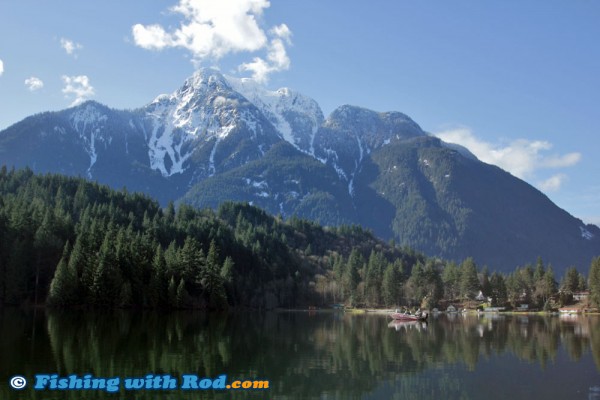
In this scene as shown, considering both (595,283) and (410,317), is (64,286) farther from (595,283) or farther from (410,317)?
(595,283)

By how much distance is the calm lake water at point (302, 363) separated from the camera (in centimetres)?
3878

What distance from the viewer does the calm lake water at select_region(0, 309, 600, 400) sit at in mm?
38781

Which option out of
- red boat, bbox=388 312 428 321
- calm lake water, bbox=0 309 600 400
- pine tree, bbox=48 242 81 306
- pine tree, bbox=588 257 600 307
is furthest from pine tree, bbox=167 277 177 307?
pine tree, bbox=588 257 600 307

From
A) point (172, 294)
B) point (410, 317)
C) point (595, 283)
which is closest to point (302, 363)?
point (172, 294)

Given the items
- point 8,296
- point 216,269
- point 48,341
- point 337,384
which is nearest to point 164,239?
point 216,269

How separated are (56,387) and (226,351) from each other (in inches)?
937

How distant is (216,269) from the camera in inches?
5861

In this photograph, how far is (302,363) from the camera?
5159 cm

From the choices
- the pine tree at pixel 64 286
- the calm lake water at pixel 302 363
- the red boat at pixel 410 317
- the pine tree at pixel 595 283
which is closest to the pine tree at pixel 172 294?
the pine tree at pixel 64 286

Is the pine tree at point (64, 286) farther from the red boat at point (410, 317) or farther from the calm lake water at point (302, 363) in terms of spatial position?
the red boat at point (410, 317)

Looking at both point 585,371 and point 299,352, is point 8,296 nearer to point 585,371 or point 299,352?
point 299,352

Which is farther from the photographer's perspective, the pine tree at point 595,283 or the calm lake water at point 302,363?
the pine tree at point 595,283

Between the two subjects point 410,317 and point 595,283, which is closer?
point 410,317

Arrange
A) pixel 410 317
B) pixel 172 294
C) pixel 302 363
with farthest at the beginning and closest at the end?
1. pixel 410 317
2. pixel 172 294
3. pixel 302 363
